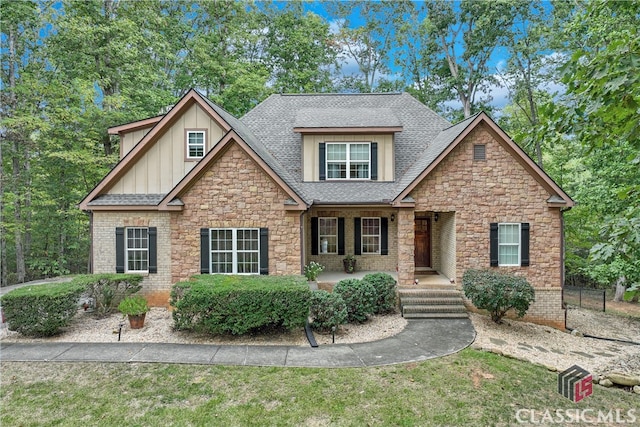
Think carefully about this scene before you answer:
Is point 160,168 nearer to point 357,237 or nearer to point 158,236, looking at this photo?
point 158,236

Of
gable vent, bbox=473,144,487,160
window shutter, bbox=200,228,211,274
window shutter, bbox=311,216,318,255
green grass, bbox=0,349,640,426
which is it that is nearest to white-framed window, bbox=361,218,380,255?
window shutter, bbox=311,216,318,255

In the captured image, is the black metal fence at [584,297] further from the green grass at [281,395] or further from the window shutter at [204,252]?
the window shutter at [204,252]

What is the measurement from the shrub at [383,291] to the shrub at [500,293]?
2315 mm

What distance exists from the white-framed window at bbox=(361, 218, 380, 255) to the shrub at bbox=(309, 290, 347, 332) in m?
5.18

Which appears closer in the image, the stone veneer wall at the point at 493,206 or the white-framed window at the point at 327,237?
the stone veneer wall at the point at 493,206

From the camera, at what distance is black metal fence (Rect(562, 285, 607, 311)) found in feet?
53.0

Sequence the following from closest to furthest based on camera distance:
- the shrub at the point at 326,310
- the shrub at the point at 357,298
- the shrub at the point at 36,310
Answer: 1. the shrub at the point at 36,310
2. the shrub at the point at 326,310
3. the shrub at the point at 357,298

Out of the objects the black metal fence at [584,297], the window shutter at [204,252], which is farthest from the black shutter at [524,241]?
the window shutter at [204,252]

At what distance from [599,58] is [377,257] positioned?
1062 cm

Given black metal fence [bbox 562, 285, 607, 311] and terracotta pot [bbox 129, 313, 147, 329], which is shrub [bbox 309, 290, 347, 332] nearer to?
terracotta pot [bbox 129, 313, 147, 329]

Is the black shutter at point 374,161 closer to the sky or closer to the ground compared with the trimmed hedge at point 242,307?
closer to the sky

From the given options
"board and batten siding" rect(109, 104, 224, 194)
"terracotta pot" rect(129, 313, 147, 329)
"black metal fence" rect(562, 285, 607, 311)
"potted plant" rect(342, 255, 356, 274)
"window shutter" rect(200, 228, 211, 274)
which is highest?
"board and batten siding" rect(109, 104, 224, 194)

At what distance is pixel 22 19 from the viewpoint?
1739 cm

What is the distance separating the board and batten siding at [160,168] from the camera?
11.5 m
